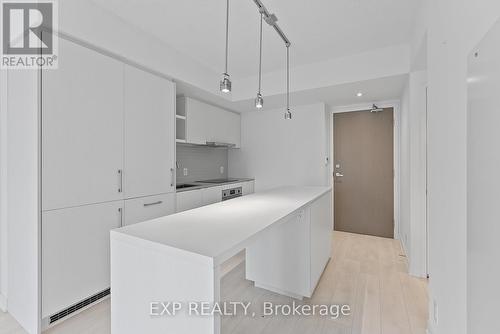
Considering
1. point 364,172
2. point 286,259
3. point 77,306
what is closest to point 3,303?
point 77,306

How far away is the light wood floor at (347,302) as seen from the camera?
172 cm

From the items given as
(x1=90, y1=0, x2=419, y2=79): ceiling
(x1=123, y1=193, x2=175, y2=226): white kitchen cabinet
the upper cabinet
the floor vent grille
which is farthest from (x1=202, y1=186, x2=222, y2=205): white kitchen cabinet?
A: (x1=90, y1=0, x2=419, y2=79): ceiling

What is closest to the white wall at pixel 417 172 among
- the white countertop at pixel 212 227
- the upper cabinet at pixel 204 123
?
the white countertop at pixel 212 227

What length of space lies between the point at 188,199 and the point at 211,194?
0.45 meters

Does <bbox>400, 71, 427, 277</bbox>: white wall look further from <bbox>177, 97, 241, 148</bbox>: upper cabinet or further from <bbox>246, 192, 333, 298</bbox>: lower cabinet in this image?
<bbox>177, 97, 241, 148</bbox>: upper cabinet

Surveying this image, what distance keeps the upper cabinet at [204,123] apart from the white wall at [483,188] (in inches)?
113

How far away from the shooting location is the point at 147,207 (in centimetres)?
245

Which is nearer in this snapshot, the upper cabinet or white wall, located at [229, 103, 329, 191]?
the upper cabinet

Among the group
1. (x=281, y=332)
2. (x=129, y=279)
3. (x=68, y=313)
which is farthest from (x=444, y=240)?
(x=68, y=313)

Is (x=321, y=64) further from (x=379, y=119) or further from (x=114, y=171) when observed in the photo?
(x=114, y=171)

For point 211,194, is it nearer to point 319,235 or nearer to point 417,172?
point 319,235

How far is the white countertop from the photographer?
1005mm

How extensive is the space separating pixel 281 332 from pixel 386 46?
9.56 ft

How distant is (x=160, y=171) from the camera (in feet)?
8.54
